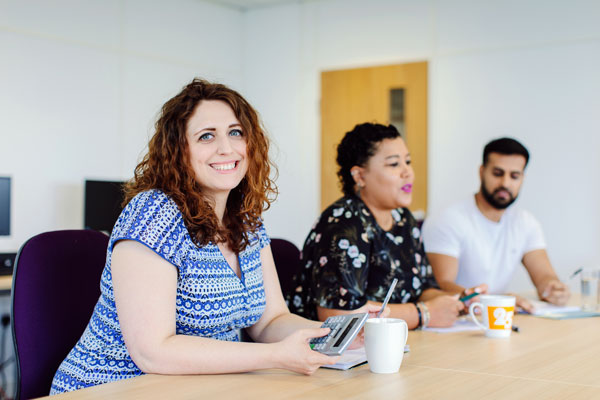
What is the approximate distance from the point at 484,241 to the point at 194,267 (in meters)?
1.91

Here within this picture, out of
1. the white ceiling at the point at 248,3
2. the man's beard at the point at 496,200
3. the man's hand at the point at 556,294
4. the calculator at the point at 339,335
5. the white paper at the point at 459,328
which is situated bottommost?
the white paper at the point at 459,328

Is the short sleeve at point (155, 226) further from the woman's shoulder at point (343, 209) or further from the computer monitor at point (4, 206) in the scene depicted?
the computer monitor at point (4, 206)

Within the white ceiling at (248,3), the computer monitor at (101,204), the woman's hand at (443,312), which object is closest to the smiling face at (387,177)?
the woman's hand at (443,312)

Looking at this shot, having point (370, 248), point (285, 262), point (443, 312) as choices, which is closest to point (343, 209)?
point (370, 248)

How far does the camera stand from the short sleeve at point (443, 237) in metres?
3.09

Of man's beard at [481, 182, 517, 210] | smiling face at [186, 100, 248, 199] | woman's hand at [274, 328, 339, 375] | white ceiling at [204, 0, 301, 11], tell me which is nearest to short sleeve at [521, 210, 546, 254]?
man's beard at [481, 182, 517, 210]

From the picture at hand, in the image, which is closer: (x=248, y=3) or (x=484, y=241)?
(x=484, y=241)

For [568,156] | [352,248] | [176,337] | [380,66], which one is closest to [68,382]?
[176,337]

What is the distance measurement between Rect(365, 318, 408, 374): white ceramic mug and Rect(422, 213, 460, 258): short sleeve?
1.64 meters

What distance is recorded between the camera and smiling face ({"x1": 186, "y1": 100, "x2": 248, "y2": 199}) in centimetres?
169

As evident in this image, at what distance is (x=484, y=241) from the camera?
3176mm

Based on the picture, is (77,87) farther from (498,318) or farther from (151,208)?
A: (498,318)

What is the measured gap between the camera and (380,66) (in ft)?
18.1

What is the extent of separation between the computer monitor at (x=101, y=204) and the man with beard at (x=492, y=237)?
2327 mm
